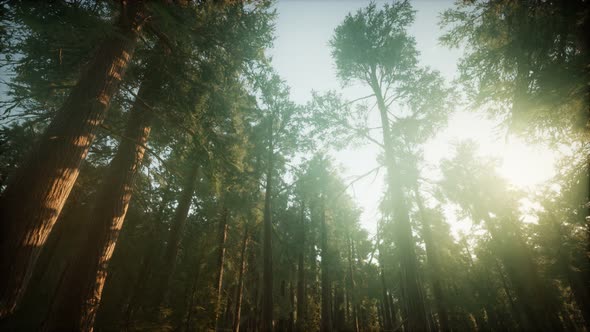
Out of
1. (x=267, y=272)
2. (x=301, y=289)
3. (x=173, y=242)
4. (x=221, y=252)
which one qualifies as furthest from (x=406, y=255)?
(x=221, y=252)

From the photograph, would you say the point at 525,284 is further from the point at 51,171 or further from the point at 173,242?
the point at 51,171

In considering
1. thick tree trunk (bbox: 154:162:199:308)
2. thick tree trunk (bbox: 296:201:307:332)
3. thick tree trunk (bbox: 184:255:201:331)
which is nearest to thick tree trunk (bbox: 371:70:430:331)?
thick tree trunk (bbox: 154:162:199:308)

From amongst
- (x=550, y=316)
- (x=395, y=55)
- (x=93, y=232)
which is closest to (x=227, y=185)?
(x=93, y=232)

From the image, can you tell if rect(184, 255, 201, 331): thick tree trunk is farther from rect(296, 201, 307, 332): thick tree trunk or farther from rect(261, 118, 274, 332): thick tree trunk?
rect(296, 201, 307, 332): thick tree trunk

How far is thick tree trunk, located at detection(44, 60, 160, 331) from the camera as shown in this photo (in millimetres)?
4152

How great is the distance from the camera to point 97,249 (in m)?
4.62

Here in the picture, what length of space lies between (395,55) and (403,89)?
4.98 feet

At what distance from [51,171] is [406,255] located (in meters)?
8.64

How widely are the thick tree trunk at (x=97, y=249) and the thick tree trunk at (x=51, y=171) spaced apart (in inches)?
34.7

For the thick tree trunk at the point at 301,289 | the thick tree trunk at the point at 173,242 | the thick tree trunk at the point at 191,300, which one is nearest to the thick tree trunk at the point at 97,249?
the thick tree trunk at the point at 173,242

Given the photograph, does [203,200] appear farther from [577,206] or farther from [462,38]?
[577,206]

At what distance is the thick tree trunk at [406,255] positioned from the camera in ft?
21.3

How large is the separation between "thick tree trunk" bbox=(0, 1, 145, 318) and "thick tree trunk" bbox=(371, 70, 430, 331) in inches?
322

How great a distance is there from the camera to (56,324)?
403 centimetres
